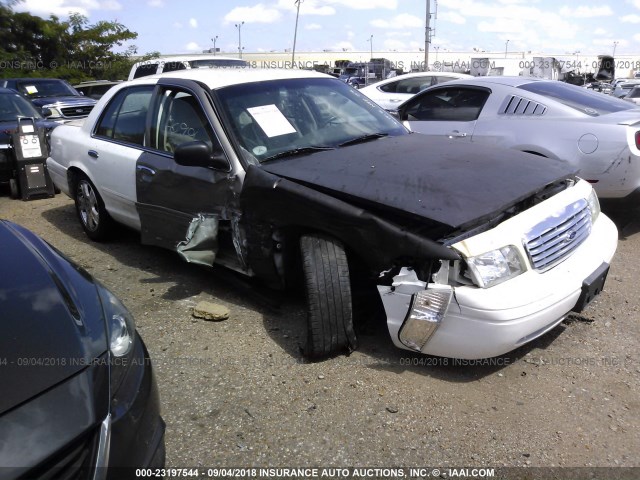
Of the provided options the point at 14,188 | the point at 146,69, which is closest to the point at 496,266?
the point at 14,188

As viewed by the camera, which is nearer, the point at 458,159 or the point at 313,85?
the point at 458,159

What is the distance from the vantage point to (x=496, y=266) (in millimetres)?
2855

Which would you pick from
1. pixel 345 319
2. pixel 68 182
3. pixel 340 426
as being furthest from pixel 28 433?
pixel 68 182

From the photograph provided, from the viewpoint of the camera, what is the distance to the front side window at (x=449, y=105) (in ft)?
21.1

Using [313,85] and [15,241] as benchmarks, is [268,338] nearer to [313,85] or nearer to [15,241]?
[15,241]

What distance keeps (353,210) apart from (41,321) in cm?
165

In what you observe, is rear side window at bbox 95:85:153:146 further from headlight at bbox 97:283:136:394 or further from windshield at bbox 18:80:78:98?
windshield at bbox 18:80:78:98

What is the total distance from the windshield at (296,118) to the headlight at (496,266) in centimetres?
150

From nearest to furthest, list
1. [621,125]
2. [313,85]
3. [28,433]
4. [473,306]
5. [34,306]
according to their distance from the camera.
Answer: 1. [28,433]
2. [34,306]
3. [473,306]
4. [313,85]
5. [621,125]

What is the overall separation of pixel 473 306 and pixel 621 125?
138 inches

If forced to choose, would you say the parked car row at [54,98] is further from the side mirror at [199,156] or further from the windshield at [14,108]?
the side mirror at [199,156]

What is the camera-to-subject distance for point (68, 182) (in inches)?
223

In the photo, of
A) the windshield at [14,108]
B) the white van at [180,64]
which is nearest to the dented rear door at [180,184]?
the windshield at [14,108]

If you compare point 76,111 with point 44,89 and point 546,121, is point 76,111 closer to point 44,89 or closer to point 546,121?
point 44,89
